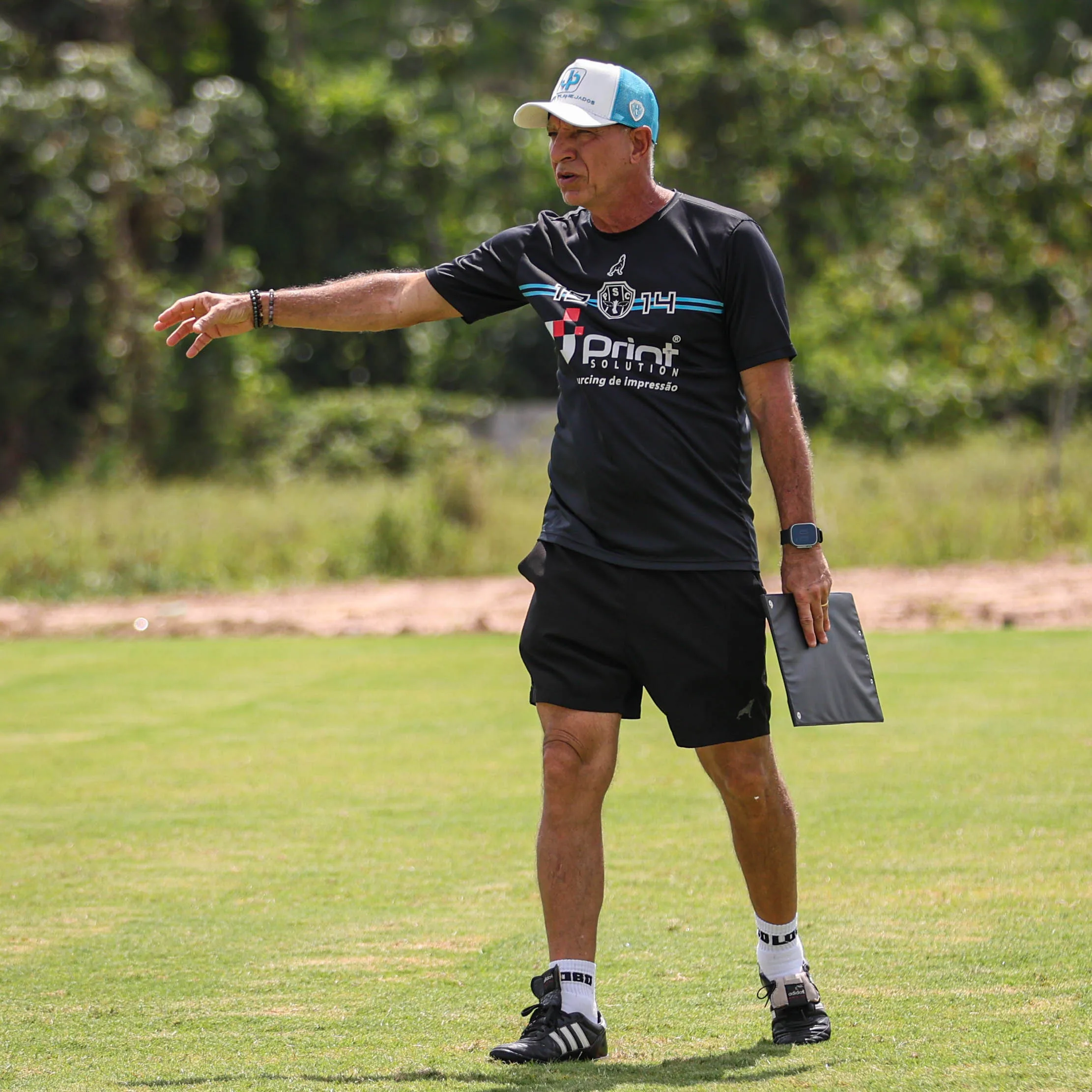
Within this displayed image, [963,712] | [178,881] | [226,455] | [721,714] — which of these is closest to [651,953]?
[721,714]

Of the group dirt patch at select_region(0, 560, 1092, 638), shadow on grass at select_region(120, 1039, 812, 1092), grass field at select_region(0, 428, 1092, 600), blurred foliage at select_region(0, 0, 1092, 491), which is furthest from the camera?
blurred foliage at select_region(0, 0, 1092, 491)

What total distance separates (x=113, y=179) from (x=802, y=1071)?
27445 mm

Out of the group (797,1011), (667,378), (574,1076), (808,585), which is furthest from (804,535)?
(574,1076)

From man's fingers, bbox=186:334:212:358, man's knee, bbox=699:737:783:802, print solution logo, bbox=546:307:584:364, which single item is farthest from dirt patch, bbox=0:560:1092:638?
print solution logo, bbox=546:307:584:364

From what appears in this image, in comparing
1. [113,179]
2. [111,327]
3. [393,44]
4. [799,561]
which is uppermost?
[393,44]

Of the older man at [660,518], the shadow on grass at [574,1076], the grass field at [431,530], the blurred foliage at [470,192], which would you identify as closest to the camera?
the shadow on grass at [574,1076]

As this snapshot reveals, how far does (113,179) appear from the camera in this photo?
1136 inches

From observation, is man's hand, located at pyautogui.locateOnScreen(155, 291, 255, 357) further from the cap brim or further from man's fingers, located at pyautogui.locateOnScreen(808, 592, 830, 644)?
man's fingers, located at pyautogui.locateOnScreen(808, 592, 830, 644)

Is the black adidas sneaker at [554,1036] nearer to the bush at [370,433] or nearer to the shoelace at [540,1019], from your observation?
the shoelace at [540,1019]

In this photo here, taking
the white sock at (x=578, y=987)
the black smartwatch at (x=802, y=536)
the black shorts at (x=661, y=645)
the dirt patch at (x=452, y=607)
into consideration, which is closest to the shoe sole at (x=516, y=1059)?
the white sock at (x=578, y=987)

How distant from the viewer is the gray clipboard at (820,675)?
3932mm

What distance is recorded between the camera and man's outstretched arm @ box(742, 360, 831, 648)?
393 centimetres

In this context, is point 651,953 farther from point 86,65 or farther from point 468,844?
point 86,65

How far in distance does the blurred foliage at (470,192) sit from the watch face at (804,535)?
1820cm
